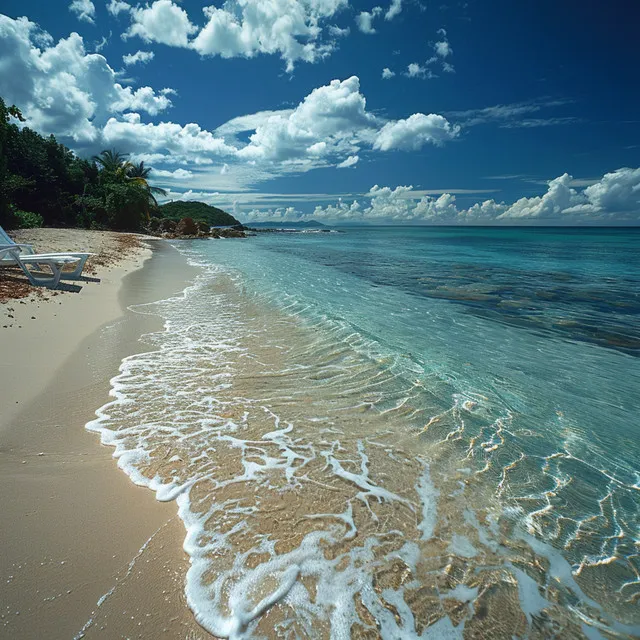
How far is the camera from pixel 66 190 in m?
44.2

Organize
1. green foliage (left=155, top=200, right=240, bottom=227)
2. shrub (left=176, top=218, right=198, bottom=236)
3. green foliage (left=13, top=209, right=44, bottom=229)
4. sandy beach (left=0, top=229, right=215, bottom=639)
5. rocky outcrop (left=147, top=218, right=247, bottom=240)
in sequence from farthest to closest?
green foliage (left=155, top=200, right=240, bottom=227), shrub (left=176, top=218, right=198, bottom=236), rocky outcrop (left=147, top=218, right=247, bottom=240), green foliage (left=13, top=209, right=44, bottom=229), sandy beach (left=0, top=229, right=215, bottom=639)

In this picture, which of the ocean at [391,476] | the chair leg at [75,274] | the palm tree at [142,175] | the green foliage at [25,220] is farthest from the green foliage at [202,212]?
the ocean at [391,476]

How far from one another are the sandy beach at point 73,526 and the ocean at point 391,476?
18 centimetres

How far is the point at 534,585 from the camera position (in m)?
2.61

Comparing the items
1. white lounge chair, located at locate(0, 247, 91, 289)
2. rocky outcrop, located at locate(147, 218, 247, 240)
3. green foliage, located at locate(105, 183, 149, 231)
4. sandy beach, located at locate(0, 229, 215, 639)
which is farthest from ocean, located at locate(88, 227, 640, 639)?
rocky outcrop, located at locate(147, 218, 247, 240)

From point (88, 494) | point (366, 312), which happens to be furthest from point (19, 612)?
point (366, 312)

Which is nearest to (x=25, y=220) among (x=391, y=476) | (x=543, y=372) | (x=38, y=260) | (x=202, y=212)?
(x=38, y=260)

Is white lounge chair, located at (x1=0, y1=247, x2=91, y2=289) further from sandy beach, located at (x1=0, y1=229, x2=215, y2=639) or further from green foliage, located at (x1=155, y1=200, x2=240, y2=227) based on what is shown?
green foliage, located at (x1=155, y1=200, x2=240, y2=227)

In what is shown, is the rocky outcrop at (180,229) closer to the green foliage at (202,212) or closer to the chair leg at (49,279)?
the chair leg at (49,279)

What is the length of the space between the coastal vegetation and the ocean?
29.8 metres

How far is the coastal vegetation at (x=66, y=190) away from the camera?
32.2m

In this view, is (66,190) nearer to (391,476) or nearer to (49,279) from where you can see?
(49,279)

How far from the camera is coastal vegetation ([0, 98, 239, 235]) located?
32194 mm

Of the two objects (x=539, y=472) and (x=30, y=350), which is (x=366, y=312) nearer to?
(x=539, y=472)
